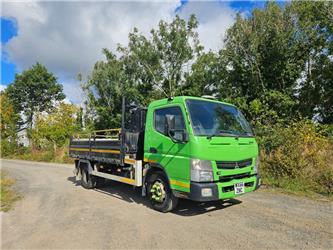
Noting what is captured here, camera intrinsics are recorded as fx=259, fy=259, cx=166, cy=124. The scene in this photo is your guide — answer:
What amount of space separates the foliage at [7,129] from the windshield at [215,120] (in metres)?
34.3

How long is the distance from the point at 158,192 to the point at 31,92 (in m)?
45.4

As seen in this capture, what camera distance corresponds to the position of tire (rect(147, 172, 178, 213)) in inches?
219

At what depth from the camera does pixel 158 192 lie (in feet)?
18.8

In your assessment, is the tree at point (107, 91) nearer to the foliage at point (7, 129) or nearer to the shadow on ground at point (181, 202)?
the foliage at point (7, 129)

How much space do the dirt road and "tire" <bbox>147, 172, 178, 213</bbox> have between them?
0.62 feet

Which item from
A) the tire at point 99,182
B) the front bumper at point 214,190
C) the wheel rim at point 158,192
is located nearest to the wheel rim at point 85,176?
the tire at point 99,182

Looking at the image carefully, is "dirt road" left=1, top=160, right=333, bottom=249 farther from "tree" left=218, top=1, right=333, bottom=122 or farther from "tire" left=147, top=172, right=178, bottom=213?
"tree" left=218, top=1, right=333, bottom=122

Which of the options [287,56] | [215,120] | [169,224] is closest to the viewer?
[169,224]

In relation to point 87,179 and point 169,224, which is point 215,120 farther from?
point 87,179

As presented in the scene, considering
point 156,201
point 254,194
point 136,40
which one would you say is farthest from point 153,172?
point 136,40

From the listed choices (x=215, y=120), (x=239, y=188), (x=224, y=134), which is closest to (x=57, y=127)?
(x=215, y=120)

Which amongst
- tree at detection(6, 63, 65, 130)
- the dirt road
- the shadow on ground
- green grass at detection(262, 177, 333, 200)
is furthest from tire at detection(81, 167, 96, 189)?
tree at detection(6, 63, 65, 130)

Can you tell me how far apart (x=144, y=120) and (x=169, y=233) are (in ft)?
10.3

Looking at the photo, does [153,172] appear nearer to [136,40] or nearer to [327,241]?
[327,241]
